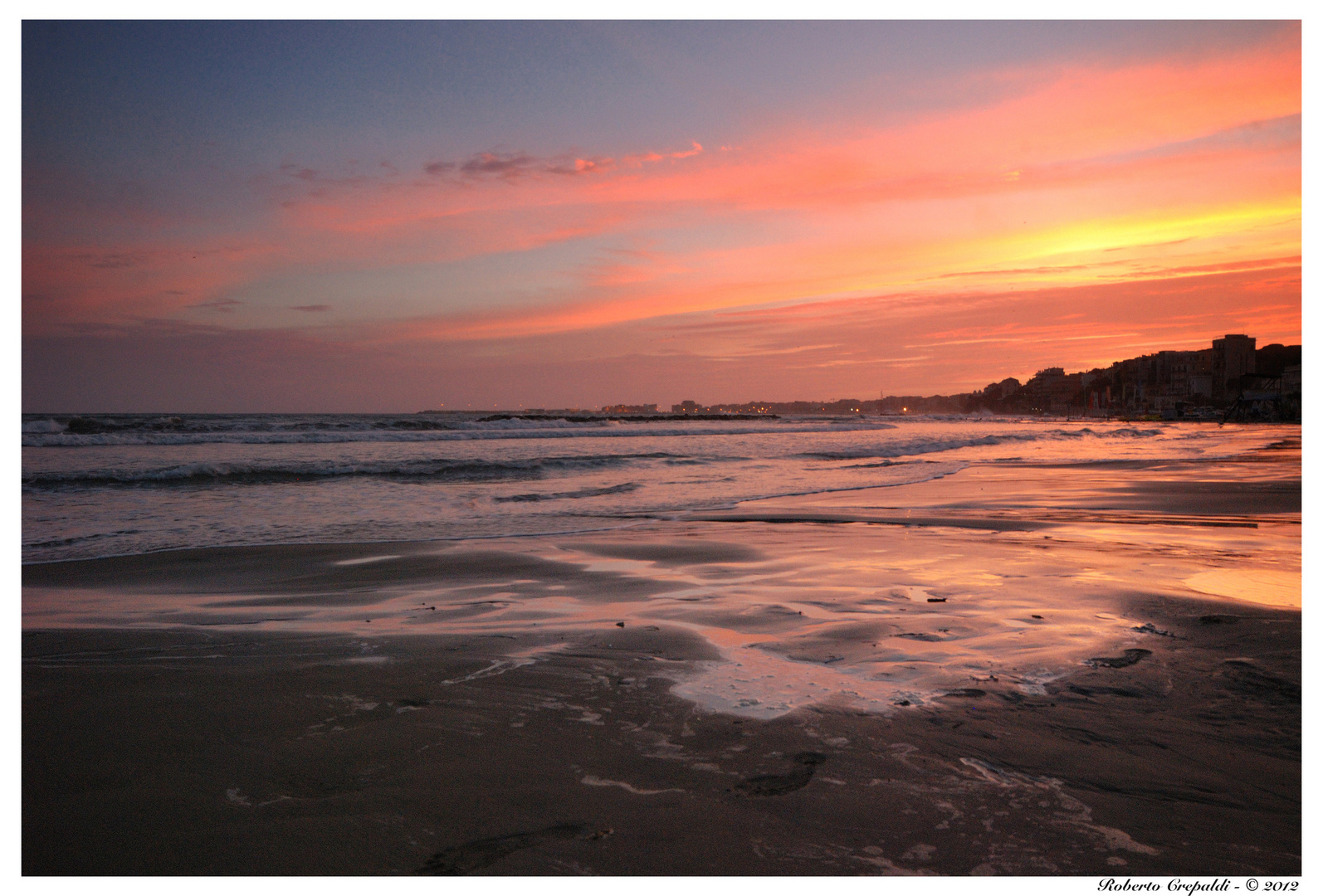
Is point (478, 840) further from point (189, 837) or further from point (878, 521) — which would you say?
point (878, 521)

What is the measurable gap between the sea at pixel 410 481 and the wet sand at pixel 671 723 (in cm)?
282

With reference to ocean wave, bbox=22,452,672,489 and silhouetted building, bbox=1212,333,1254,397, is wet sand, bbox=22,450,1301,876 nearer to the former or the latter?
ocean wave, bbox=22,452,672,489

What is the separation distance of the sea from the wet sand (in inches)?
111

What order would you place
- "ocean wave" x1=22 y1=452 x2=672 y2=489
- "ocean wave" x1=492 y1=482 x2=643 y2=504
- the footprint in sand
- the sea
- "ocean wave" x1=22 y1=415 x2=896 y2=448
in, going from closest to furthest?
the footprint in sand < the sea < "ocean wave" x1=492 y1=482 x2=643 y2=504 < "ocean wave" x1=22 y1=452 x2=672 y2=489 < "ocean wave" x1=22 y1=415 x2=896 y2=448

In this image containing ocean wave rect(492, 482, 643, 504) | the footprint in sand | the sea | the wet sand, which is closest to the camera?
the wet sand

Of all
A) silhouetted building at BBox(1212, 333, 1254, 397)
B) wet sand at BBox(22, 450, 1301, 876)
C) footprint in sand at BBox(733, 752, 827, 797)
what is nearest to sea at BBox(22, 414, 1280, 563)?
wet sand at BBox(22, 450, 1301, 876)

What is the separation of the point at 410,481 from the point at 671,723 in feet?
44.9

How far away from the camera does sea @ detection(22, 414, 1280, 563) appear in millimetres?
8828

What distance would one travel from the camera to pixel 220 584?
5.88 meters

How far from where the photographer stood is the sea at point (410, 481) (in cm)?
883

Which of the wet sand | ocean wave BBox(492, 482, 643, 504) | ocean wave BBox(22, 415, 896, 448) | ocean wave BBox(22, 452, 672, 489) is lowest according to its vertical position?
the wet sand

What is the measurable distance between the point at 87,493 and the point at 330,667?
1226cm
